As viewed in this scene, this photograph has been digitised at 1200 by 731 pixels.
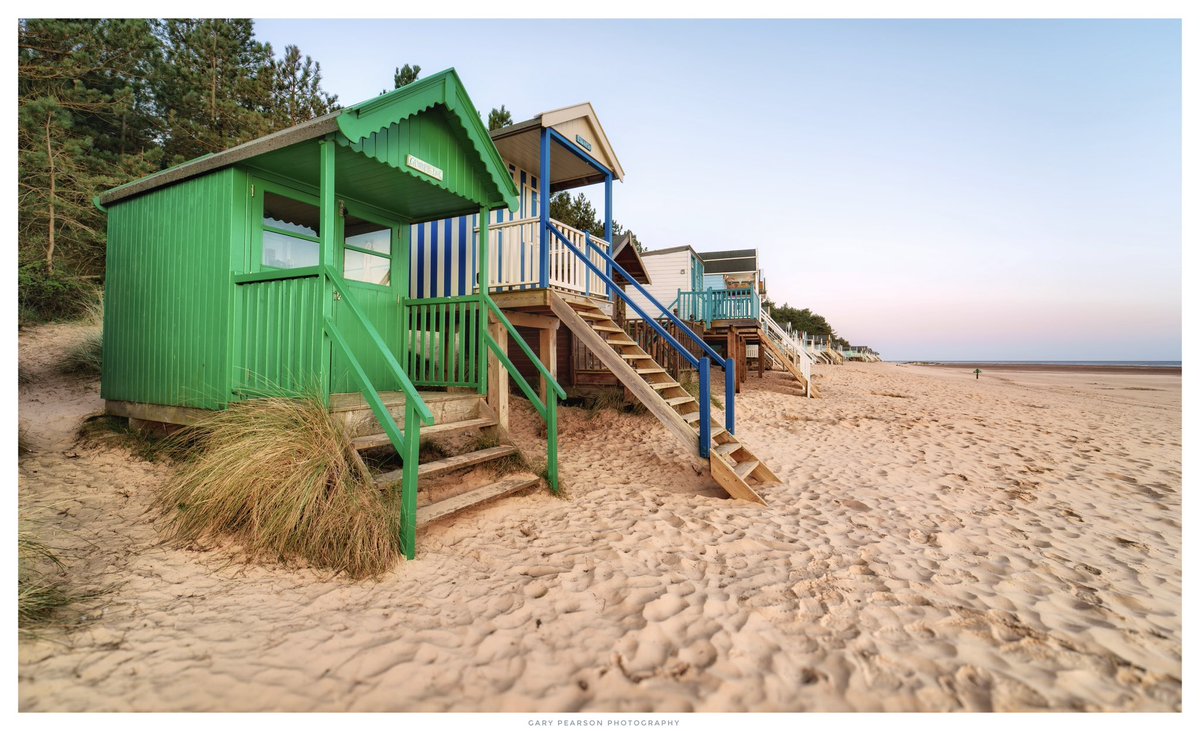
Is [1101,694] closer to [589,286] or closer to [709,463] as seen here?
[709,463]

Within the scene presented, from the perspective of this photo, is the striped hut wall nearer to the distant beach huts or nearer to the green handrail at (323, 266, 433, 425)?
the distant beach huts

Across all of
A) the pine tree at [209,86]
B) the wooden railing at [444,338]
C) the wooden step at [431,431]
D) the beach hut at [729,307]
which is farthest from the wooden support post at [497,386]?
the pine tree at [209,86]

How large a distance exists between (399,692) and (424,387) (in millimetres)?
5257

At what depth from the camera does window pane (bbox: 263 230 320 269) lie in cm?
558

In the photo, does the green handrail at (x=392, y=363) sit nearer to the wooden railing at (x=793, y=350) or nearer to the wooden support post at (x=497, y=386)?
the wooden support post at (x=497, y=386)

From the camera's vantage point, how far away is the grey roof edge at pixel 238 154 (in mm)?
4371

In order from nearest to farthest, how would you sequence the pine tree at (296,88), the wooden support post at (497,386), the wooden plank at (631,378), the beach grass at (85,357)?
1. the wooden plank at (631,378)
2. the wooden support post at (497,386)
3. the beach grass at (85,357)
4. the pine tree at (296,88)

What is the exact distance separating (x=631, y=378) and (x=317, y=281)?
3.61m

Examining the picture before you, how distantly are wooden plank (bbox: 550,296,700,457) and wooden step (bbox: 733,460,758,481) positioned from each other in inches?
20.2

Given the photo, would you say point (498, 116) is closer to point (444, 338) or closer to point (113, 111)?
point (113, 111)

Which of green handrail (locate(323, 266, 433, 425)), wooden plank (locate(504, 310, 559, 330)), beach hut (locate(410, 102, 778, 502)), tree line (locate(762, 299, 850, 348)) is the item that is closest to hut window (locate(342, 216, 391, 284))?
beach hut (locate(410, 102, 778, 502))

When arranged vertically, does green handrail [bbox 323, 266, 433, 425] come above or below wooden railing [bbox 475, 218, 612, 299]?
below

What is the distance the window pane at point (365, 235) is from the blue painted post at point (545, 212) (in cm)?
222

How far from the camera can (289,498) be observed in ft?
11.5
